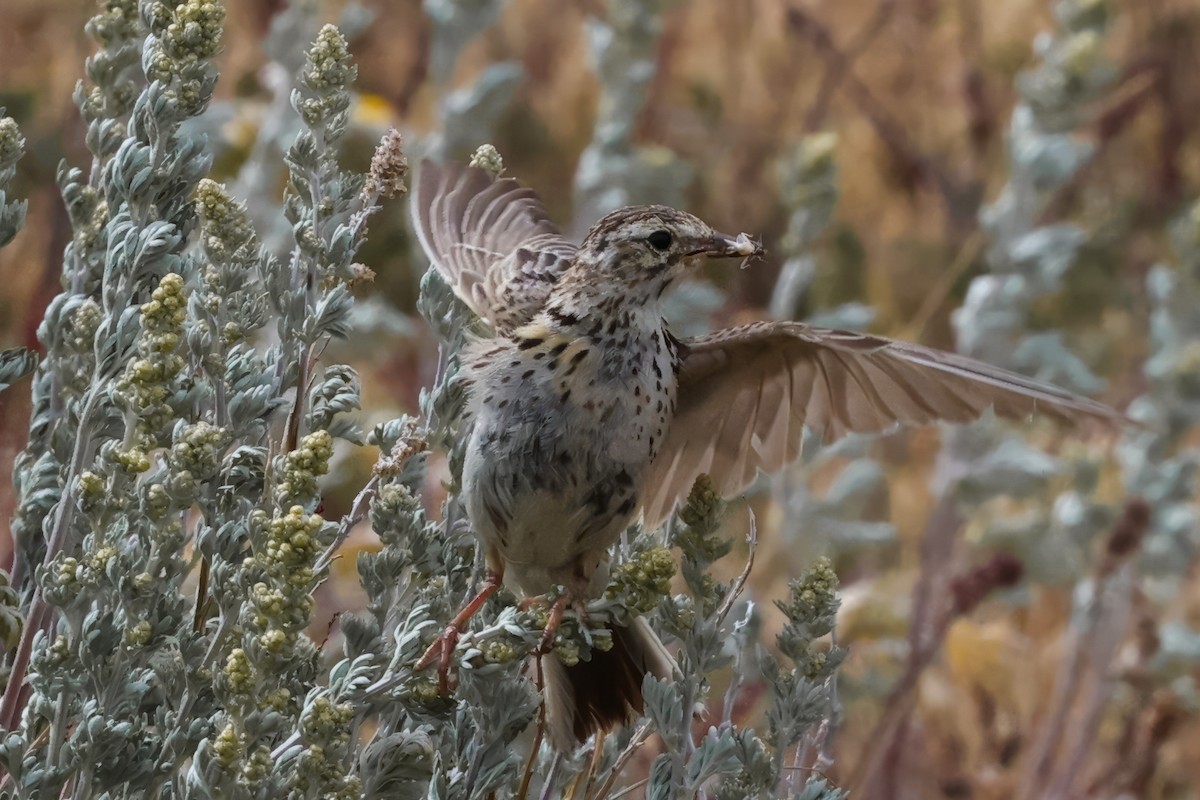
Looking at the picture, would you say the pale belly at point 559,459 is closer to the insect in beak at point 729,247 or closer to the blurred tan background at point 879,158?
the insect in beak at point 729,247

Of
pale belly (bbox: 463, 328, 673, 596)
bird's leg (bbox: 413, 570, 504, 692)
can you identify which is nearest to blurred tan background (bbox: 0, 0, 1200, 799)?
pale belly (bbox: 463, 328, 673, 596)

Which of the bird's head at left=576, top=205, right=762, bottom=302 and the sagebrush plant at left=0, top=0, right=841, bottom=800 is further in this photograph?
the bird's head at left=576, top=205, right=762, bottom=302

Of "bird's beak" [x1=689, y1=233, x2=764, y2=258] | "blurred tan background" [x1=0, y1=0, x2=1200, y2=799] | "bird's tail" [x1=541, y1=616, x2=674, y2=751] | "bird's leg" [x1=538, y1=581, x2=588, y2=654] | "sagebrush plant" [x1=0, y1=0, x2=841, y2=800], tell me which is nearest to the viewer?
"sagebrush plant" [x1=0, y1=0, x2=841, y2=800]

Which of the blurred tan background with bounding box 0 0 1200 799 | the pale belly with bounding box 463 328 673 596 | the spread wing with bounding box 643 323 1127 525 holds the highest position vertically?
the blurred tan background with bounding box 0 0 1200 799

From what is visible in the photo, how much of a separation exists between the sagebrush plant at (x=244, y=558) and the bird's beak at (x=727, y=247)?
347mm

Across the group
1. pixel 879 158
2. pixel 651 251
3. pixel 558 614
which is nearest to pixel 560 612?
pixel 558 614

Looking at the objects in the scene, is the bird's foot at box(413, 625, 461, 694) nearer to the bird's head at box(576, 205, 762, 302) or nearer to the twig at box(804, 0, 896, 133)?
the bird's head at box(576, 205, 762, 302)

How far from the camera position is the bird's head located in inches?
66.2

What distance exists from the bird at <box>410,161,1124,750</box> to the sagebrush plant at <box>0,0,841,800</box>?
12 centimetres

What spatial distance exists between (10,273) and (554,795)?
1.65 meters

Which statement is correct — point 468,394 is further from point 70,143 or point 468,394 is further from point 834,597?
point 70,143

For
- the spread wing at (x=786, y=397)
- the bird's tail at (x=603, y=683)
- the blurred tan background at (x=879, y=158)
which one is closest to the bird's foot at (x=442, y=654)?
the bird's tail at (x=603, y=683)

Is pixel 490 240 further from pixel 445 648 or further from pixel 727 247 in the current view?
pixel 445 648

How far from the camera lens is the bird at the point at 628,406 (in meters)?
1.57
